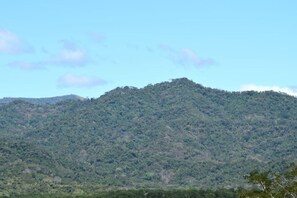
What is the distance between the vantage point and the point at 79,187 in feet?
547

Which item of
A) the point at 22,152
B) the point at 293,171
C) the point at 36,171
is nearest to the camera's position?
the point at 293,171

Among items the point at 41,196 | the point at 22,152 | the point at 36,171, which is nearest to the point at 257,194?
the point at 41,196

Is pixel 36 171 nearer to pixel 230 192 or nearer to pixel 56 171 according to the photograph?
pixel 56 171

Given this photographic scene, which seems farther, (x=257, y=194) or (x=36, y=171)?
(x=36, y=171)

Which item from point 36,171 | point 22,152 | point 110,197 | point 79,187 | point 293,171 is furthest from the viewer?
point 22,152

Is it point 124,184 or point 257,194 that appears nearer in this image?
point 257,194

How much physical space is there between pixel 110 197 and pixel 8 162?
215 ft

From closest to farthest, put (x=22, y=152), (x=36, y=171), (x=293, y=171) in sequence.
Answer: (x=293, y=171)
(x=36, y=171)
(x=22, y=152)

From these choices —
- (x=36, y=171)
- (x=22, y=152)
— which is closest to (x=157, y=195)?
(x=36, y=171)

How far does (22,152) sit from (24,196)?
63.2 metres

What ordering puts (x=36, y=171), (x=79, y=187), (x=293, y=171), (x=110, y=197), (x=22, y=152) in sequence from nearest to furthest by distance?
(x=293, y=171)
(x=110, y=197)
(x=79, y=187)
(x=36, y=171)
(x=22, y=152)

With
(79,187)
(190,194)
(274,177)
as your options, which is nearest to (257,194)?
(274,177)

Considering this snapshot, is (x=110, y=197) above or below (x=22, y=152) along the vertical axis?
below

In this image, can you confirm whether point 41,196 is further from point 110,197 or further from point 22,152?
point 22,152
